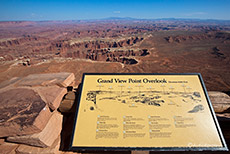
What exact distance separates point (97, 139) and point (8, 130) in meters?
1.87

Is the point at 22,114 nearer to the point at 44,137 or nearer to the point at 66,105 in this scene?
the point at 44,137

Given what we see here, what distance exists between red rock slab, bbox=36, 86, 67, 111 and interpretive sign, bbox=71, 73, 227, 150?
0.82m

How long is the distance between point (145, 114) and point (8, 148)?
2.98 m

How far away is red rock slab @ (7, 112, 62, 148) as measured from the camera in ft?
8.17

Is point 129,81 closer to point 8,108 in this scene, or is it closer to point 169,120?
point 169,120

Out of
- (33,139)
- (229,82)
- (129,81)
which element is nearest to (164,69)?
(229,82)

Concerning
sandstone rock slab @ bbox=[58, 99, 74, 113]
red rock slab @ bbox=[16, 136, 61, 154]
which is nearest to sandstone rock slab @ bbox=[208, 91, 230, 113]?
sandstone rock slab @ bbox=[58, 99, 74, 113]

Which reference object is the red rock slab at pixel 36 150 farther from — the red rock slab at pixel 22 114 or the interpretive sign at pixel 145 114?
the interpretive sign at pixel 145 114

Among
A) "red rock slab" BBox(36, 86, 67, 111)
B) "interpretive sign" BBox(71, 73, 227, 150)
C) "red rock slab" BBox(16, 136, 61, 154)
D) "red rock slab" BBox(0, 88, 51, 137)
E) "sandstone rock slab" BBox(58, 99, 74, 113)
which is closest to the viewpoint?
"interpretive sign" BBox(71, 73, 227, 150)

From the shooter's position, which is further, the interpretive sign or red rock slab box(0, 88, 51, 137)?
red rock slab box(0, 88, 51, 137)

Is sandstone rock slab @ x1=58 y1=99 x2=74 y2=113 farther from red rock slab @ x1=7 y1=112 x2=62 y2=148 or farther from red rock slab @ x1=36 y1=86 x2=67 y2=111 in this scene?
red rock slab @ x1=7 y1=112 x2=62 y2=148

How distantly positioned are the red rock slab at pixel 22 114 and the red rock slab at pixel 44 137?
91mm

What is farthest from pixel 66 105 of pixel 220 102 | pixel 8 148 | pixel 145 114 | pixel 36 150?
pixel 220 102

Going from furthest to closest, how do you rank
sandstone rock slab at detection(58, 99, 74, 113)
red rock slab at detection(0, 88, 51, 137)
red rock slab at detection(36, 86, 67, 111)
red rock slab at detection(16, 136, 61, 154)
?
sandstone rock slab at detection(58, 99, 74, 113) < red rock slab at detection(36, 86, 67, 111) < red rock slab at detection(16, 136, 61, 154) < red rock slab at detection(0, 88, 51, 137)
